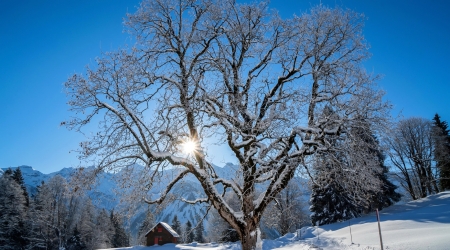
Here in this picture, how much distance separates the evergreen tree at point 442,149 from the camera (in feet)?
99.2

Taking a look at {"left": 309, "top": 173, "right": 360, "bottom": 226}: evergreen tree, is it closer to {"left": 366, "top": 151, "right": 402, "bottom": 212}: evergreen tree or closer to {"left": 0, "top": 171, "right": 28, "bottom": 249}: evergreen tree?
{"left": 366, "top": 151, "right": 402, "bottom": 212}: evergreen tree

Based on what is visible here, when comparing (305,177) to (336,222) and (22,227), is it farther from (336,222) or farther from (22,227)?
(22,227)

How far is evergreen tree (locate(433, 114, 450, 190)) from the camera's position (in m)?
30.2

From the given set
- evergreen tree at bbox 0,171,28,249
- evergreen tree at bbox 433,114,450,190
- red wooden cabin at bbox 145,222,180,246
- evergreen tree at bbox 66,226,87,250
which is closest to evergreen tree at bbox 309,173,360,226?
evergreen tree at bbox 433,114,450,190

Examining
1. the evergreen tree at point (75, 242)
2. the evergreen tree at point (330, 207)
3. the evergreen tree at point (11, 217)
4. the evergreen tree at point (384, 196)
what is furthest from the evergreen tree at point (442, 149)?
the evergreen tree at point (11, 217)

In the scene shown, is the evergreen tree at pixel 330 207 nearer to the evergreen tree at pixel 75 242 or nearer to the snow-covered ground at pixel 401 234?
the snow-covered ground at pixel 401 234

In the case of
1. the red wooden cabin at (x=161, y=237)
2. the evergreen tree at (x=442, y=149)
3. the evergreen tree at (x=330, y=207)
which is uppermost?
the evergreen tree at (x=442, y=149)

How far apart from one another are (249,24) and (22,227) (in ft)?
133

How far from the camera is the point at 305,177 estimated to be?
854cm

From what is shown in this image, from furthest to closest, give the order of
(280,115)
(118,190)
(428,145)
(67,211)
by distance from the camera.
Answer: (67,211)
(428,145)
(118,190)
(280,115)

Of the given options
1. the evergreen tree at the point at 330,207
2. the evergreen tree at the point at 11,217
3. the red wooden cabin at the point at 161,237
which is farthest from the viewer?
the red wooden cabin at the point at 161,237

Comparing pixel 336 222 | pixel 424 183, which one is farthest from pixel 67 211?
pixel 424 183

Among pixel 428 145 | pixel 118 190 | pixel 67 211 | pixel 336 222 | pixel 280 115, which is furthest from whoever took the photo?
pixel 67 211

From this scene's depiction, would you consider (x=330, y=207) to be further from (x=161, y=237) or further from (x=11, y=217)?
(x=11, y=217)
